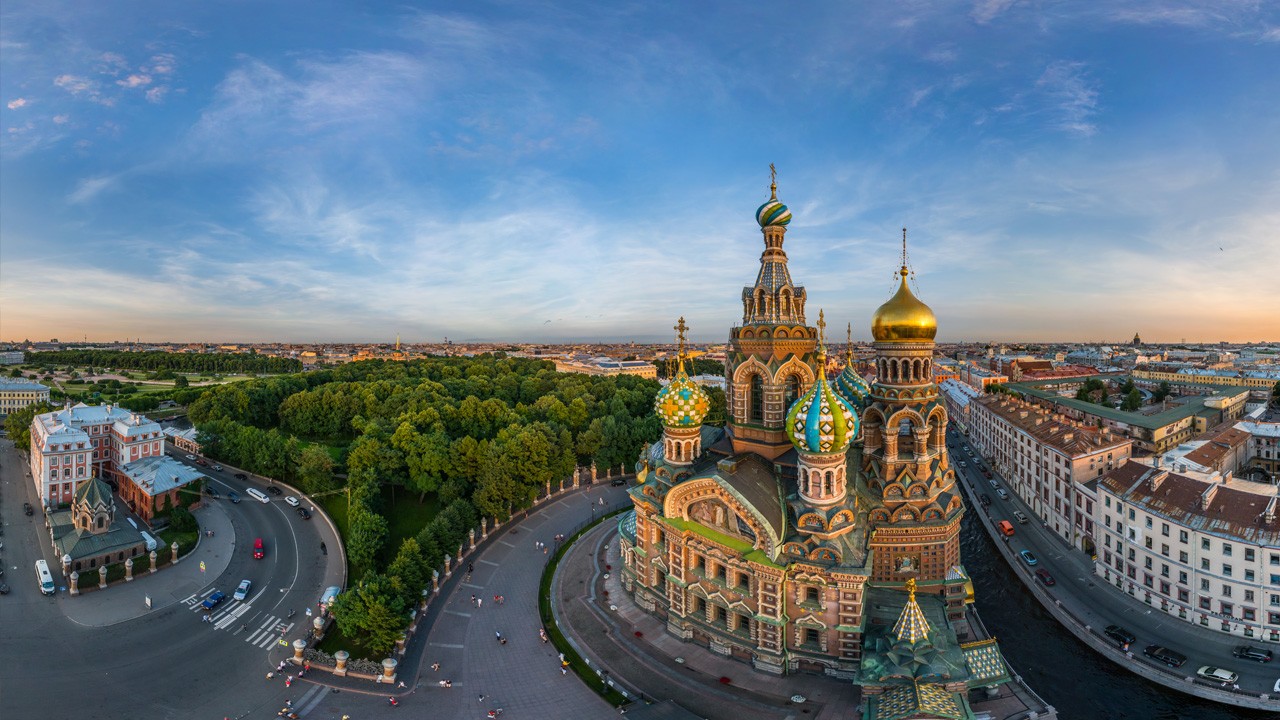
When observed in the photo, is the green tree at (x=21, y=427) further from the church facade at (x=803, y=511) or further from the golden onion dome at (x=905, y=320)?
the golden onion dome at (x=905, y=320)

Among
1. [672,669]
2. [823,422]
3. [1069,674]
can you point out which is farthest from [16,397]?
[1069,674]

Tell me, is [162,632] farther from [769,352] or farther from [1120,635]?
[1120,635]

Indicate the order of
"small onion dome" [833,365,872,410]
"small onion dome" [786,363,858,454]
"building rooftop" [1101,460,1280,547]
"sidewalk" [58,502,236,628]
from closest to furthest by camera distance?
"small onion dome" [786,363,858,454]
"building rooftop" [1101,460,1280,547]
"sidewalk" [58,502,236,628]
"small onion dome" [833,365,872,410]

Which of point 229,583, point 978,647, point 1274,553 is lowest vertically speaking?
point 229,583

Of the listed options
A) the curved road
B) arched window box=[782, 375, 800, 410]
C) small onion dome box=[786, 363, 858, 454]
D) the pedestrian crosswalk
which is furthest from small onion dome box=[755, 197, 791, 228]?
the pedestrian crosswalk

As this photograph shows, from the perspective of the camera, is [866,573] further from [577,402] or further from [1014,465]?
[577,402]

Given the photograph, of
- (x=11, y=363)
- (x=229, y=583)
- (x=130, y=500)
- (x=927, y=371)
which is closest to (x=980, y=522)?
(x=927, y=371)

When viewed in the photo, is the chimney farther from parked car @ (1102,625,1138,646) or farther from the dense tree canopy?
the dense tree canopy
